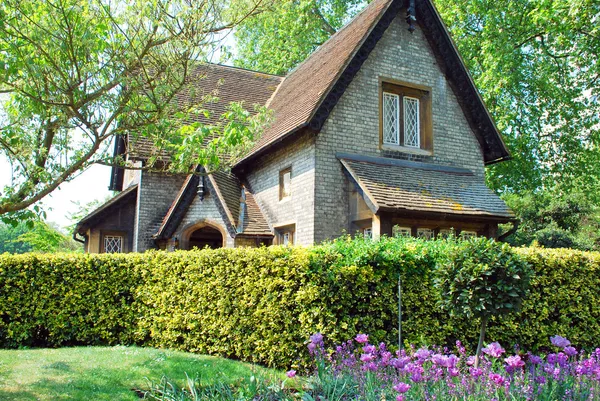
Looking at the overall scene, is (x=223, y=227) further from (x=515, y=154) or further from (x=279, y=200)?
(x=515, y=154)

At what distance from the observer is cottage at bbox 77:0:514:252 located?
13180mm

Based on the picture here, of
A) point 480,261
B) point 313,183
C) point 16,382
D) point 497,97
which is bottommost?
point 16,382

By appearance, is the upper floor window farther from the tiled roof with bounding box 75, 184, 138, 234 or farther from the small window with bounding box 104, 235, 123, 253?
the small window with bounding box 104, 235, 123, 253

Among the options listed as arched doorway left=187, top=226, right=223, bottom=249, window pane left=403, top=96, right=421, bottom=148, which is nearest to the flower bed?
window pane left=403, top=96, right=421, bottom=148

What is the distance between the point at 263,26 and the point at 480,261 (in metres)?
25.6

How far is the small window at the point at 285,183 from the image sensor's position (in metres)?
15.0

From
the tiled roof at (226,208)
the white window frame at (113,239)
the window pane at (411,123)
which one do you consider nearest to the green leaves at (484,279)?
the tiled roof at (226,208)

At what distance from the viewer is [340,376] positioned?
5.61m

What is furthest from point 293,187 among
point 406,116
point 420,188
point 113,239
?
point 113,239

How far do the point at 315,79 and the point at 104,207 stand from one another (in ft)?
27.0

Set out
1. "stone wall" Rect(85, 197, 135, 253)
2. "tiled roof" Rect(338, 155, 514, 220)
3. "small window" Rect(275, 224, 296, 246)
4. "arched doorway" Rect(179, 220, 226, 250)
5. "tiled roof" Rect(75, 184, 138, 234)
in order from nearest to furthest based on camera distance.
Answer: "tiled roof" Rect(338, 155, 514, 220)
"small window" Rect(275, 224, 296, 246)
"arched doorway" Rect(179, 220, 226, 250)
"tiled roof" Rect(75, 184, 138, 234)
"stone wall" Rect(85, 197, 135, 253)

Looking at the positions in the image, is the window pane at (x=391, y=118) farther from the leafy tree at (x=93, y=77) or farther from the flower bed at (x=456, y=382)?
the flower bed at (x=456, y=382)

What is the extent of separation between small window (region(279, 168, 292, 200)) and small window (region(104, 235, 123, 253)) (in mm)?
6420

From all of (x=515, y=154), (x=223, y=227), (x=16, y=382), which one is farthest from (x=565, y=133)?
(x=16, y=382)
